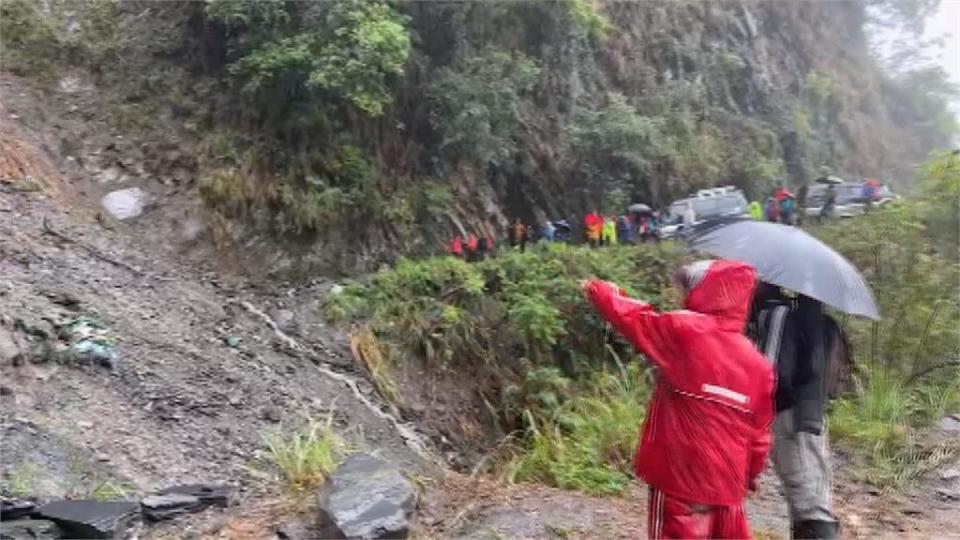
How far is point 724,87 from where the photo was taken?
22531 millimetres

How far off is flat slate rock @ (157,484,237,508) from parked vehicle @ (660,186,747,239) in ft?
41.3

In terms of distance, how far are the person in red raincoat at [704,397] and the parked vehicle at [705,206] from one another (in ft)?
44.2

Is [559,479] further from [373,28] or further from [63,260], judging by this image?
[373,28]

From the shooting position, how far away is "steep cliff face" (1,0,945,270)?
11469mm

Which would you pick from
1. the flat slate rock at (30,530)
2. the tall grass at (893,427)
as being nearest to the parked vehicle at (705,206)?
the tall grass at (893,427)

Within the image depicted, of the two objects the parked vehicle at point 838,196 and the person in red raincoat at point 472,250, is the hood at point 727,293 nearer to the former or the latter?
the person in red raincoat at point 472,250

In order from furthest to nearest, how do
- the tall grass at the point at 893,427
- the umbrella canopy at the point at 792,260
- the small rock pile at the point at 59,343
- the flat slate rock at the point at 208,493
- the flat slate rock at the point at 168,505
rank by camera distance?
the tall grass at the point at 893,427, the small rock pile at the point at 59,343, the flat slate rock at the point at 208,493, the flat slate rock at the point at 168,505, the umbrella canopy at the point at 792,260

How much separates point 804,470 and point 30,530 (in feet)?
11.8

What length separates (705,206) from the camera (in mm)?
17266

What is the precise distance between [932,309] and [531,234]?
7925 millimetres


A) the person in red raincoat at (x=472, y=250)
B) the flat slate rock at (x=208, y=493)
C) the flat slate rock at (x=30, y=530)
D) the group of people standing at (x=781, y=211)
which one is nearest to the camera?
the flat slate rock at (x=30, y=530)

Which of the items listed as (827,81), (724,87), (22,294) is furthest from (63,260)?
(827,81)

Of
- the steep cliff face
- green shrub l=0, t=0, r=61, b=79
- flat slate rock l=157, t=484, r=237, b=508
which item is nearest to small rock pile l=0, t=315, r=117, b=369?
flat slate rock l=157, t=484, r=237, b=508

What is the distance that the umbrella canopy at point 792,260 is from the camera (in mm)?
3688
